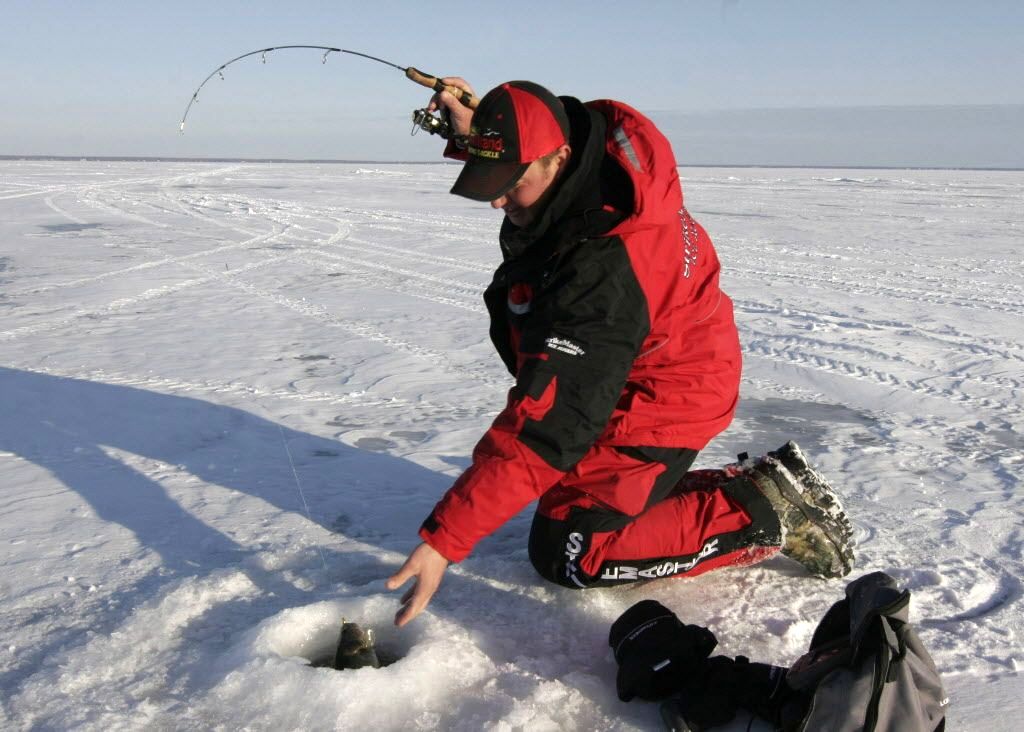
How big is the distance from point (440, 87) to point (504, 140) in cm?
42

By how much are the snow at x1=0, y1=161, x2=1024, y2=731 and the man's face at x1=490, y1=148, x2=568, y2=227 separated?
1100mm

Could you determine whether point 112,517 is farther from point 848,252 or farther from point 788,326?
point 848,252

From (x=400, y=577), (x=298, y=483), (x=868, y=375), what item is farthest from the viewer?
(x=868, y=375)

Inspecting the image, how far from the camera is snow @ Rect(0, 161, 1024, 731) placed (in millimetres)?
1931

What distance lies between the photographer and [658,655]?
6.19 ft

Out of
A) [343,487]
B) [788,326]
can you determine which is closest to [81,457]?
[343,487]

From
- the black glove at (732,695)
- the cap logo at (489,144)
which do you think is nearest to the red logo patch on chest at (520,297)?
the cap logo at (489,144)

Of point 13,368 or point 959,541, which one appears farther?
point 13,368

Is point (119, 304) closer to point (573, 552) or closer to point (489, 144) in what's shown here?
point (573, 552)

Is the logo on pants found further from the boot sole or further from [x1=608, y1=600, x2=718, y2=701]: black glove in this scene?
the boot sole

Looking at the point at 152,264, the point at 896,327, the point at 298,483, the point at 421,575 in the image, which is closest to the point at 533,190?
the point at 421,575

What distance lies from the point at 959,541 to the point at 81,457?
10.9 ft

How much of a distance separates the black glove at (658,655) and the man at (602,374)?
15.3 inches

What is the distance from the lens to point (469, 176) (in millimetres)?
1897
